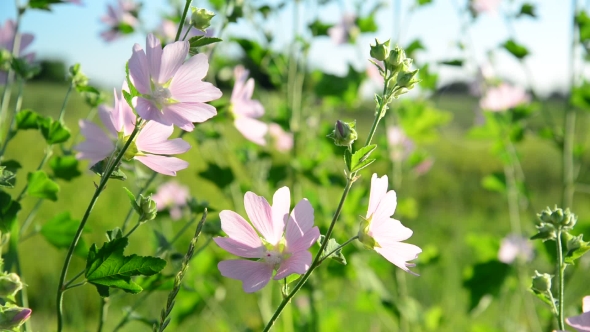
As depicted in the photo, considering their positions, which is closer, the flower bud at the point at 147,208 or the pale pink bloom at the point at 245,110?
the flower bud at the point at 147,208

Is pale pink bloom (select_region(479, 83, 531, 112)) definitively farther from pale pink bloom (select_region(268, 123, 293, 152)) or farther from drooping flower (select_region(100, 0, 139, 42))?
drooping flower (select_region(100, 0, 139, 42))

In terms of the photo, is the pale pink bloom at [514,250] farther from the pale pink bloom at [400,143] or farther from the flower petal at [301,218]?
the flower petal at [301,218]

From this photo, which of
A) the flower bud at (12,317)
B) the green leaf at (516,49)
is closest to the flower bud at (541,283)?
the flower bud at (12,317)

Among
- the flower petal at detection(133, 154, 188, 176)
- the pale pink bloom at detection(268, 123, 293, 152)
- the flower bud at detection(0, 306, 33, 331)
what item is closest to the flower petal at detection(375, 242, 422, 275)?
the flower petal at detection(133, 154, 188, 176)

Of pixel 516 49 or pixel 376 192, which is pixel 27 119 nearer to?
pixel 376 192

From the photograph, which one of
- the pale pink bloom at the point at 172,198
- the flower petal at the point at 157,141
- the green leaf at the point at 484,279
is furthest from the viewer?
the pale pink bloom at the point at 172,198

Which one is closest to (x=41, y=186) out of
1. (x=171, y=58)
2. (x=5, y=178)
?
(x=5, y=178)
